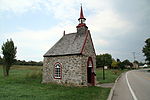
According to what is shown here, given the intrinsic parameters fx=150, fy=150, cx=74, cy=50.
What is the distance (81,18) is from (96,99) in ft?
41.8

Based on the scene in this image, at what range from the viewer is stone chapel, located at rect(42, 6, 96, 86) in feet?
55.4

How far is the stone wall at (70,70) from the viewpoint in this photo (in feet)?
54.5

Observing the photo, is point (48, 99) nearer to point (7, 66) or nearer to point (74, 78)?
point (74, 78)

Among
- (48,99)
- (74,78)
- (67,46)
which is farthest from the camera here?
(67,46)

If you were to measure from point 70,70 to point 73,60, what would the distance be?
1199 millimetres

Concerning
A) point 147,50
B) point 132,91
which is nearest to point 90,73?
point 132,91

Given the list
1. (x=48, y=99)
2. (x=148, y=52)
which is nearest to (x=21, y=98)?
(x=48, y=99)

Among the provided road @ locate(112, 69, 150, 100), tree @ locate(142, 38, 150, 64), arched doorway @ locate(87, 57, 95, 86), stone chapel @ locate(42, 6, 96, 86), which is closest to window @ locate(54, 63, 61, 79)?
→ stone chapel @ locate(42, 6, 96, 86)

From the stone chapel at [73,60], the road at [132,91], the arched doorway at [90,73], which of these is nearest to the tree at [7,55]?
the stone chapel at [73,60]

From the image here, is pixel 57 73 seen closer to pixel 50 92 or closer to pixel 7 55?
pixel 50 92

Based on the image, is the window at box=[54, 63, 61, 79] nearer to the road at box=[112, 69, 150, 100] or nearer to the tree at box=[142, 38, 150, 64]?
the road at box=[112, 69, 150, 100]

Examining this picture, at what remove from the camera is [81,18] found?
20.2 m

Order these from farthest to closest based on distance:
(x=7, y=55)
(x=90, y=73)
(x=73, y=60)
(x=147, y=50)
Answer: (x=147, y=50)
(x=7, y=55)
(x=90, y=73)
(x=73, y=60)

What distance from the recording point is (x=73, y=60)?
17.2m
